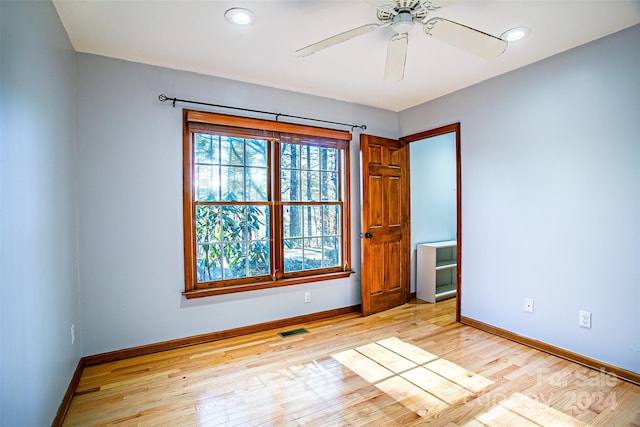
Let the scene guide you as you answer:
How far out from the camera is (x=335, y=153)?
12.9ft

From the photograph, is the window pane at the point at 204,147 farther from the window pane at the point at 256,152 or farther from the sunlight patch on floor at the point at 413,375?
the sunlight patch on floor at the point at 413,375

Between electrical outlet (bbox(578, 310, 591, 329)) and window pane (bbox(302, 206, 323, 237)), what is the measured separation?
245 cm

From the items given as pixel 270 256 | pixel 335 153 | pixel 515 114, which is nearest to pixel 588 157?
pixel 515 114

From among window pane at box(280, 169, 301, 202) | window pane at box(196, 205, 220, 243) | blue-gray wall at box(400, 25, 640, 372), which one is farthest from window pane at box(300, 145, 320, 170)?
blue-gray wall at box(400, 25, 640, 372)

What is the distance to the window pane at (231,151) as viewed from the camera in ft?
10.5

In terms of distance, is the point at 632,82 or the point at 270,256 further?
the point at 270,256

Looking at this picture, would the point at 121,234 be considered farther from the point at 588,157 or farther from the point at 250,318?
the point at 588,157

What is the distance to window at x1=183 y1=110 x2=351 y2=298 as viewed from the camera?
3.09 m

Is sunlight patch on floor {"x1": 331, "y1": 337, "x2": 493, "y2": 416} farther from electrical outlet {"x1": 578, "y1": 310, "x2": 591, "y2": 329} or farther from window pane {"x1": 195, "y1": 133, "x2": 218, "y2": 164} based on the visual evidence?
window pane {"x1": 195, "y1": 133, "x2": 218, "y2": 164}

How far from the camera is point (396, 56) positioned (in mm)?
2131

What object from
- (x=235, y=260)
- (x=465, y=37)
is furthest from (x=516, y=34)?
(x=235, y=260)

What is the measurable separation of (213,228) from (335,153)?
165 cm

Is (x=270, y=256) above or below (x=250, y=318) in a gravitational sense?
above

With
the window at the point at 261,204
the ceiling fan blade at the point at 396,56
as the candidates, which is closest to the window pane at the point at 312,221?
the window at the point at 261,204
